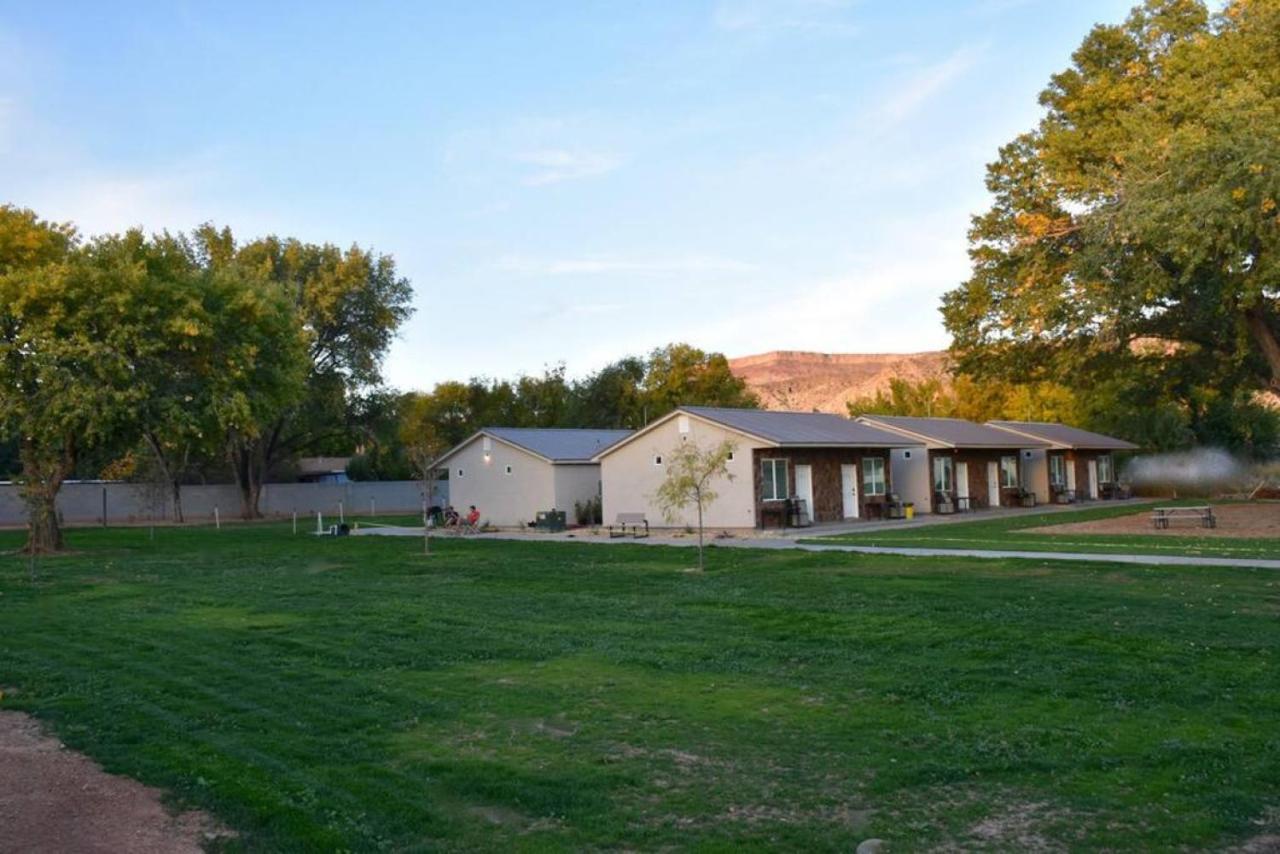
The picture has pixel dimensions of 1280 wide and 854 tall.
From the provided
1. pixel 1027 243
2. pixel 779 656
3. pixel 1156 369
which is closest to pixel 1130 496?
pixel 1156 369

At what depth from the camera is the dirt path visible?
5.77 meters

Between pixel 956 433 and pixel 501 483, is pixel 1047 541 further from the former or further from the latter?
pixel 501 483

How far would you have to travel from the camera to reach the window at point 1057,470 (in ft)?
155

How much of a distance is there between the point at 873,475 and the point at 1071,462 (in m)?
16.2

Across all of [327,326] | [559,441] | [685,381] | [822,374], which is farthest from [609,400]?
[822,374]

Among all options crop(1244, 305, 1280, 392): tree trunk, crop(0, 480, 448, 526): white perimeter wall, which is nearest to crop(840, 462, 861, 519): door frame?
crop(1244, 305, 1280, 392): tree trunk

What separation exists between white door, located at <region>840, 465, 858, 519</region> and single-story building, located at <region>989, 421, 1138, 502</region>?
13.8m

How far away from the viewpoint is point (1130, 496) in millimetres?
51688

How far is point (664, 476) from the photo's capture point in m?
33.7

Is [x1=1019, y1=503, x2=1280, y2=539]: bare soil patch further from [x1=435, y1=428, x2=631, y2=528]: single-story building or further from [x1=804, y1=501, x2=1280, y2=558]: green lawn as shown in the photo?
[x1=435, y1=428, x2=631, y2=528]: single-story building

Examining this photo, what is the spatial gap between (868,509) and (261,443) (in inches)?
1280

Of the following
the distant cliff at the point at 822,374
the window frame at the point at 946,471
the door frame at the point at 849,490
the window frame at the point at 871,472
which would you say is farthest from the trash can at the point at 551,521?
the distant cliff at the point at 822,374

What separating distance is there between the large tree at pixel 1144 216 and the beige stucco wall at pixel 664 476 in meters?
7.84

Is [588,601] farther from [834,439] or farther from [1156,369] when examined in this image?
[1156,369]
